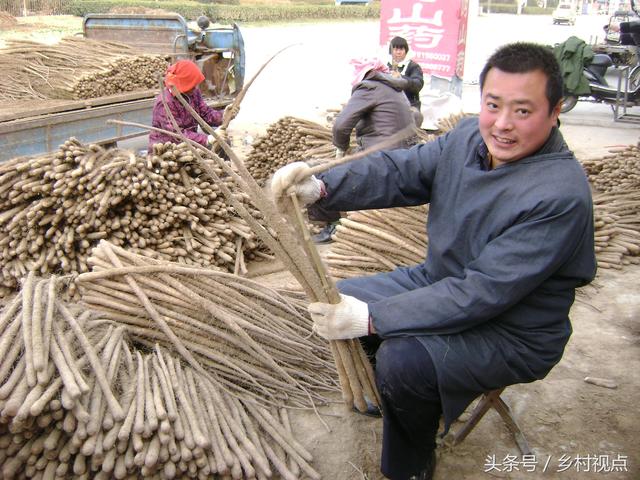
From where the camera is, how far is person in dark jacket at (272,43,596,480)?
1.96 metres

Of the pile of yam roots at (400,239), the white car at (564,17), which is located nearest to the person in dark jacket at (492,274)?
the pile of yam roots at (400,239)

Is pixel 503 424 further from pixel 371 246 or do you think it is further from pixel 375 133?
pixel 375 133

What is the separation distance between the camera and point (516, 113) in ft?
6.66

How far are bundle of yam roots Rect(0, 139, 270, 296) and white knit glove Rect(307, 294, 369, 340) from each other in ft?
6.39

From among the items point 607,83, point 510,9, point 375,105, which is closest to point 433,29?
point 607,83

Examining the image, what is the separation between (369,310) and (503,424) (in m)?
1.19

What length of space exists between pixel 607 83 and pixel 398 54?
18.5 ft

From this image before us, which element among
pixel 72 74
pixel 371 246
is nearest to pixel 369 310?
pixel 371 246

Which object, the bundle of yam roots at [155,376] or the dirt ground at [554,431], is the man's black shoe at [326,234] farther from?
the dirt ground at [554,431]

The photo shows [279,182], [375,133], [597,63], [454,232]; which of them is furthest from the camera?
[597,63]

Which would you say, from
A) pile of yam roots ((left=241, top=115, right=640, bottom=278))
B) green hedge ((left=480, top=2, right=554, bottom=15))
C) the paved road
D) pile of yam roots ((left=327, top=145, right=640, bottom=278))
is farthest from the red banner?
green hedge ((left=480, top=2, right=554, bottom=15))

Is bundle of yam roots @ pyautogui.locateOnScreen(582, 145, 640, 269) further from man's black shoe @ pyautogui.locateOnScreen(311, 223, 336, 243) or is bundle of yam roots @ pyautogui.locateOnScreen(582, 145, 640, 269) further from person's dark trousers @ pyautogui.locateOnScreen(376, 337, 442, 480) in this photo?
person's dark trousers @ pyautogui.locateOnScreen(376, 337, 442, 480)

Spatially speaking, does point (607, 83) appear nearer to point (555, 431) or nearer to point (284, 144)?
point (284, 144)

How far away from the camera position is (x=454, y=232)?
227 cm
